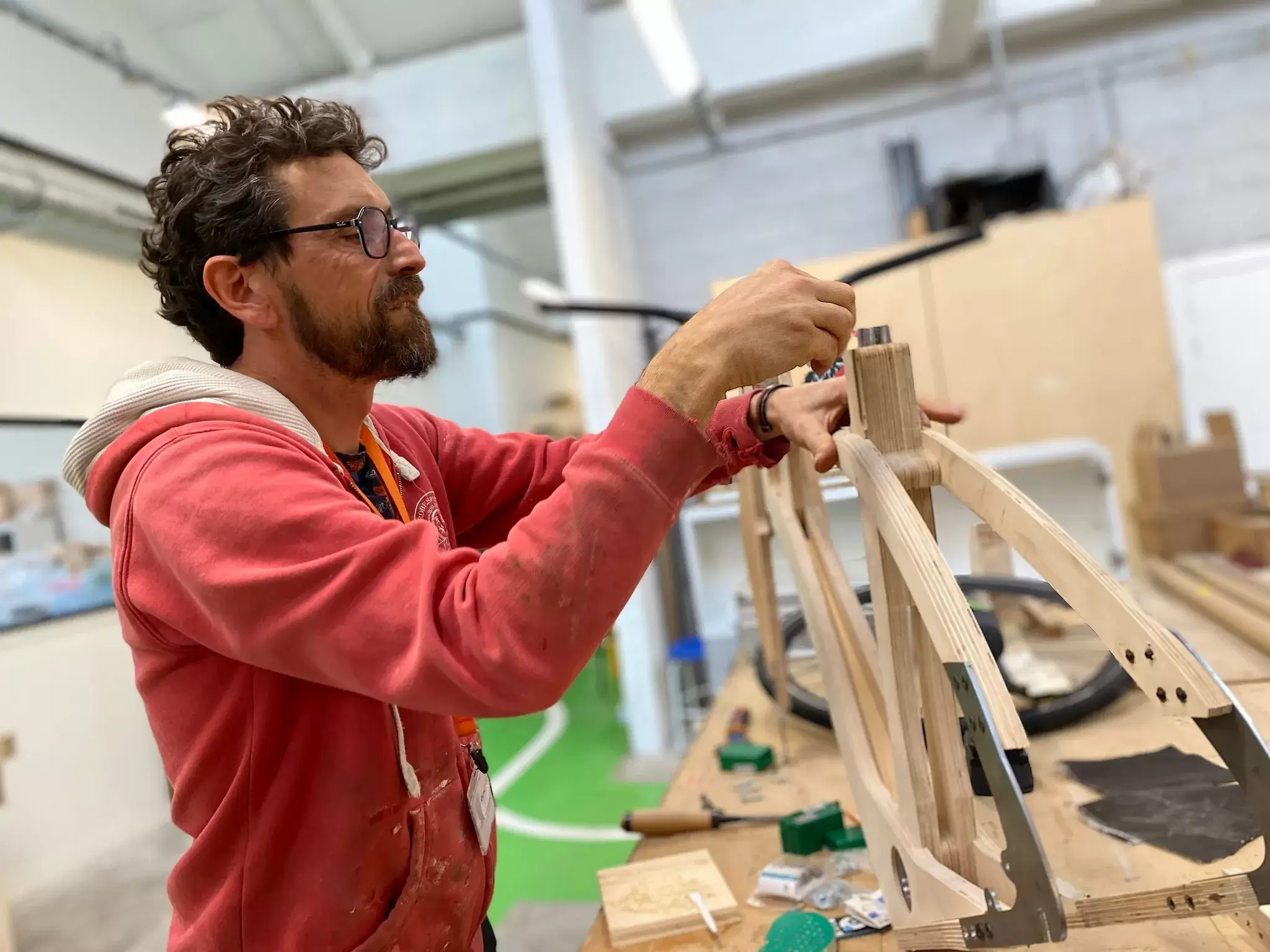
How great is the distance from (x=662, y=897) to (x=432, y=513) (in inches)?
23.5

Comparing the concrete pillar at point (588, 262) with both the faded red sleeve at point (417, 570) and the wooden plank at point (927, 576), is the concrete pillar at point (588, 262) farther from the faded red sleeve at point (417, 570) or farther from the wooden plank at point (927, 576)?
the faded red sleeve at point (417, 570)

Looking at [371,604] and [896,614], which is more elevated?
[371,604]

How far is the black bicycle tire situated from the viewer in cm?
151

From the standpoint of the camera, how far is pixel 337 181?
3.04 feet

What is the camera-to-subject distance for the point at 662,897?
114 cm

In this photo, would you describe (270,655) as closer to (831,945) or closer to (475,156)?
(831,945)

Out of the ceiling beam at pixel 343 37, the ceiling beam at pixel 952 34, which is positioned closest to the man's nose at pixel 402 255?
the ceiling beam at pixel 952 34

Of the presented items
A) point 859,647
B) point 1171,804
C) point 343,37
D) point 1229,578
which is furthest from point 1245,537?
point 343,37

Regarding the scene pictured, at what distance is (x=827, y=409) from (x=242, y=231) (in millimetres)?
708

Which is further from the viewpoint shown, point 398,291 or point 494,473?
point 494,473

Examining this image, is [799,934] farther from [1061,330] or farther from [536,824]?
[1061,330]

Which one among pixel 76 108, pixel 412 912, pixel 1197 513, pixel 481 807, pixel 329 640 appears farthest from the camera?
pixel 1197 513

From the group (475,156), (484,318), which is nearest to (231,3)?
(475,156)

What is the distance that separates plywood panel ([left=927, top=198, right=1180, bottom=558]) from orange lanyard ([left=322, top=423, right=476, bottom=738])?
2898mm
